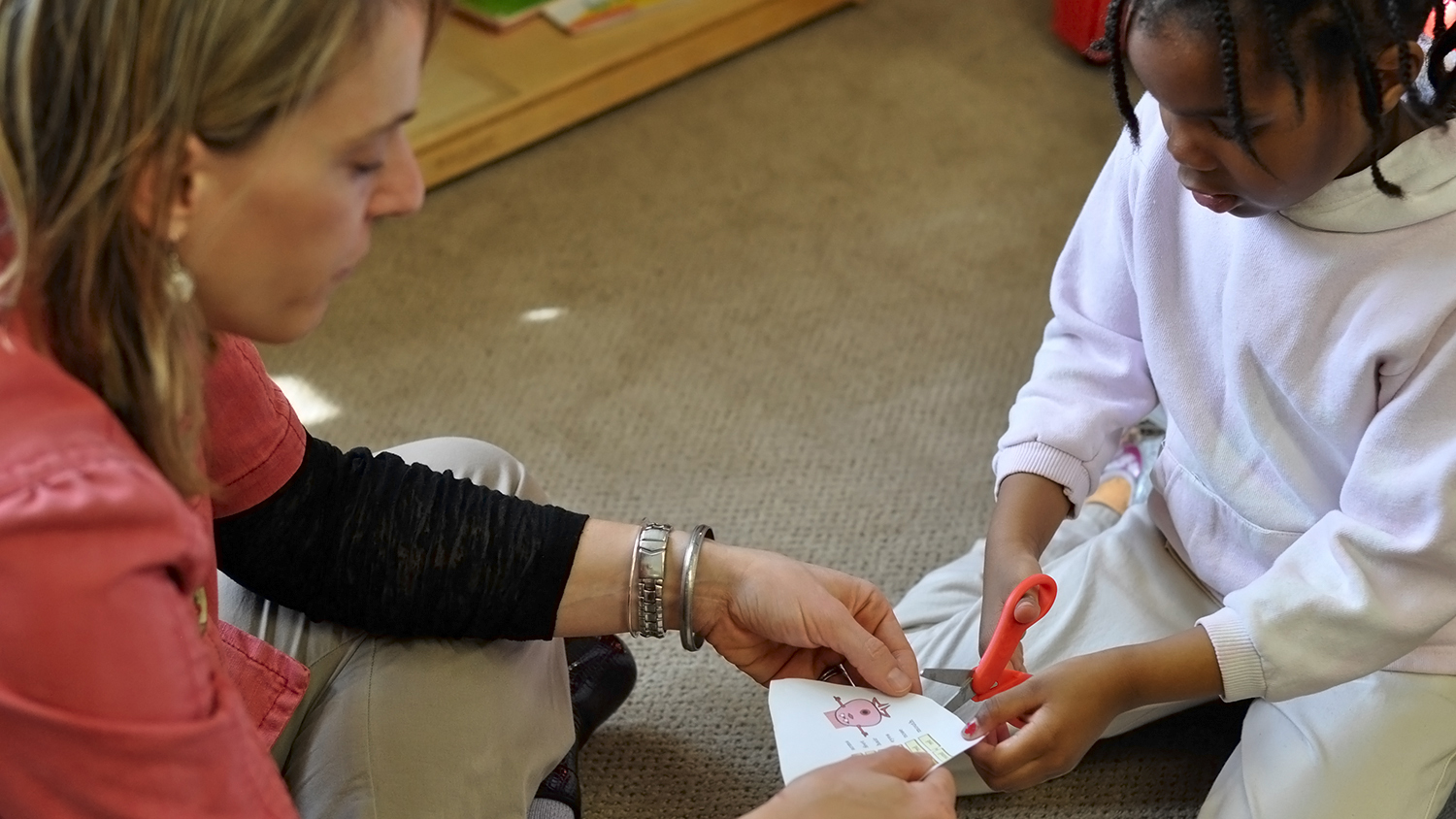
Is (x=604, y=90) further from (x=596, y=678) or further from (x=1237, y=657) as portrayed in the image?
(x=1237, y=657)

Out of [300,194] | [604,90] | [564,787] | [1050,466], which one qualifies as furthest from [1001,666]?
[604,90]

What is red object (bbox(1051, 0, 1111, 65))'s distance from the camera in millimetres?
2010

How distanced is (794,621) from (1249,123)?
0.43 metres

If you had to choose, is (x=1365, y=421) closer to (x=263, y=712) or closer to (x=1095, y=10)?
(x=263, y=712)

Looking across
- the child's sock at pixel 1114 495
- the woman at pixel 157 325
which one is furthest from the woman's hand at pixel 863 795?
the child's sock at pixel 1114 495

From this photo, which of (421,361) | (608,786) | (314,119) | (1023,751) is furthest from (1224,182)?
(421,361)

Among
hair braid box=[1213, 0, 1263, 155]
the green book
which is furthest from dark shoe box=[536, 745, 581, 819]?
the green book

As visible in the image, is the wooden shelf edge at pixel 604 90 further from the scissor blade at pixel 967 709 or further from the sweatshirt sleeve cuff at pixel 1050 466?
the scissor blade at pixel 967 709

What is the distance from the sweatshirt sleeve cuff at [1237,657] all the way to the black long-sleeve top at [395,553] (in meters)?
0.45

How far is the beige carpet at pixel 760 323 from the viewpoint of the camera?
122cm

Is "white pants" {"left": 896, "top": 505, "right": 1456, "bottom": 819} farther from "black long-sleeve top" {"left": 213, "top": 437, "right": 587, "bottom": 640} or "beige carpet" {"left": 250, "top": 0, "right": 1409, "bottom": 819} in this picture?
"black long-sleeve top" {"left": 213, "top": 437, "right": 587, "bottom": 640}

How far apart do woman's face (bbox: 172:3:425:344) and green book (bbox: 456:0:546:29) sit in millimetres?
1496

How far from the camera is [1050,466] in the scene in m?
1.09

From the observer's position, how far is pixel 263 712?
0.86m
